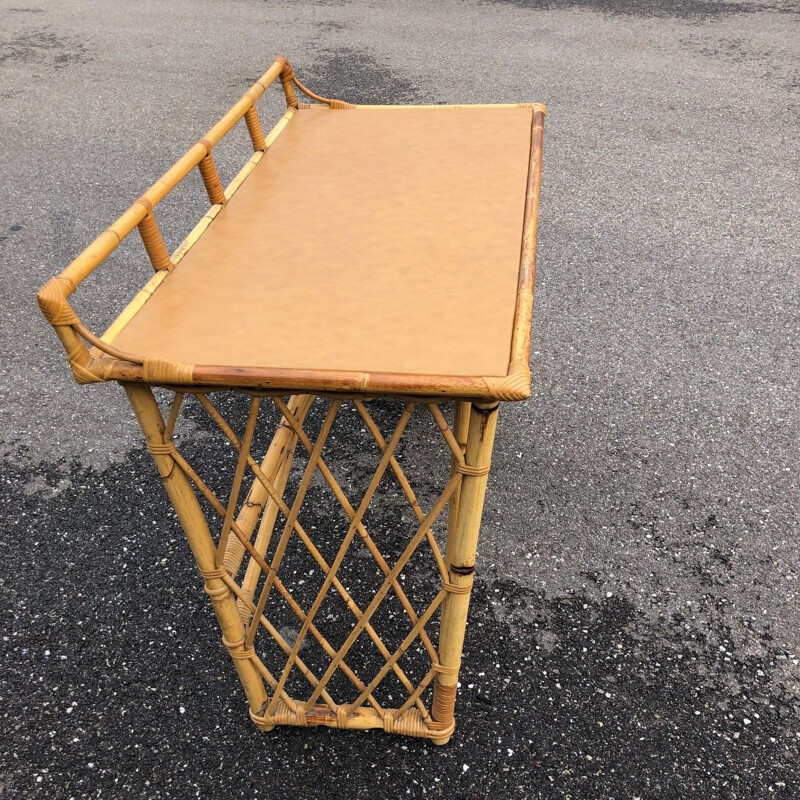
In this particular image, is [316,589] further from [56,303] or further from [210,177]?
[56,303]

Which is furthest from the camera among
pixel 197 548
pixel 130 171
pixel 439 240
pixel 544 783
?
pixel 130 171

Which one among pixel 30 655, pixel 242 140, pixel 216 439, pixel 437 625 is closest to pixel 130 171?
pixel 242 140

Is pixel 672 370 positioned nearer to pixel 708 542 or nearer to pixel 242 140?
pixel 708 542

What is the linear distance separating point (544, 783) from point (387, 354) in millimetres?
1175

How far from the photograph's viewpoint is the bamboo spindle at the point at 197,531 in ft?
4.01

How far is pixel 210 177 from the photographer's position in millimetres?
1680

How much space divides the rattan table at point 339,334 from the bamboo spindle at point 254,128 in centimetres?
1

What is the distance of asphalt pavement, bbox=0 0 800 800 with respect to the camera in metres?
1.74

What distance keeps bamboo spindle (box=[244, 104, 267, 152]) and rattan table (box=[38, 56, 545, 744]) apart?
0.01 meters

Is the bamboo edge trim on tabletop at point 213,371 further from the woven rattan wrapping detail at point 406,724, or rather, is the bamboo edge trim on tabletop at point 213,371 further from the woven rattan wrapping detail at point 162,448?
the woven rattan wrapping detail at point 406,724

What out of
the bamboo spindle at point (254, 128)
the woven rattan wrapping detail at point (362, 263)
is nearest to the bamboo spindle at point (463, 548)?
the woven rattan wrapping detail at point (362, 263)

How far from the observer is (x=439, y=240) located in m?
1.52

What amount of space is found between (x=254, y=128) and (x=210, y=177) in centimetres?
39

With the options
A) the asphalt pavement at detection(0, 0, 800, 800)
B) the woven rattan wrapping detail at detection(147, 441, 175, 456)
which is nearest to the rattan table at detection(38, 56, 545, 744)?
the woven rattan wrapping detail at detection(147, 441, 175, 456)
